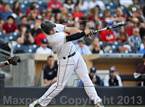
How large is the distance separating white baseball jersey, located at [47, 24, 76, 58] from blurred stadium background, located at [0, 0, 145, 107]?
2.25 meters

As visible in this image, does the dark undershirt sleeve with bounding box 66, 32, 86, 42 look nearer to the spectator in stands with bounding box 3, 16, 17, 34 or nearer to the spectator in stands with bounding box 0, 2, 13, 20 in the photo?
the spectator in stands with bounding box 3, 16, 17, 34

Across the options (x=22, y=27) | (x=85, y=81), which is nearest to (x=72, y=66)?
(x=85, y=81)

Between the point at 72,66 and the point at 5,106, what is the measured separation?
8.00 ft

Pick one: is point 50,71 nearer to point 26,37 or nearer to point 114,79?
point 114,79

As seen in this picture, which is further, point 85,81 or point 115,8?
point 115,8

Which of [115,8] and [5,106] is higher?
[115,8]

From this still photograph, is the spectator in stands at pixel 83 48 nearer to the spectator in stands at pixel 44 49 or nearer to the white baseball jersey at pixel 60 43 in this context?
the spectator in stands at pixel 44 49

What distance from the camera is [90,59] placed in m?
15.2

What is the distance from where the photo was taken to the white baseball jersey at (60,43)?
10766 mm

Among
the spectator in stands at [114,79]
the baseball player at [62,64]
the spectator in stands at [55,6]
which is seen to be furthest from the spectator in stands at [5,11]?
the baseball player at [62,64]

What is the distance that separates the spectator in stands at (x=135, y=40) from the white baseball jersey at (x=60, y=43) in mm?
5415

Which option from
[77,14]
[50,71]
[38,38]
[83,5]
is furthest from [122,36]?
[50,71]

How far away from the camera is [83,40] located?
15.9m

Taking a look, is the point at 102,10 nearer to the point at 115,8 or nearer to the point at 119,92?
the point at 115,8
